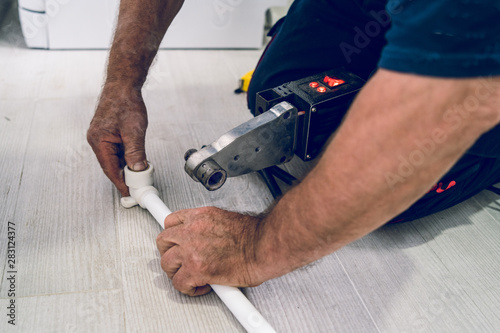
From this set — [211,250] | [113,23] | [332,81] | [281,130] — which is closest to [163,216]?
[211,250]

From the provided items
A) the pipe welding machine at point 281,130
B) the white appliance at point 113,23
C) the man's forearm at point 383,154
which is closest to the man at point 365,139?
the man's forearm at point 383,154

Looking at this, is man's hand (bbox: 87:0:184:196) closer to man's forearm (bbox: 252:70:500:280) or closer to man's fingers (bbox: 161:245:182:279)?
man's fingers (bbox: 161:245:182:279)

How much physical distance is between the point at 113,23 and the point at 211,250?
1.17 meters

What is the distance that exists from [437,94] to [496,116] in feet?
0.29

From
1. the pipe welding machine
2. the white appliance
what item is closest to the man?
the pipe welding machine

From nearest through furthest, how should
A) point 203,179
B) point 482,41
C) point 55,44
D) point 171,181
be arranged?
point 482,41
point 203,179
point 171,181
point 55,44

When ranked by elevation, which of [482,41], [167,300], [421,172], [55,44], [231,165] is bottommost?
[55,44]

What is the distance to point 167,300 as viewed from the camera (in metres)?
0.76

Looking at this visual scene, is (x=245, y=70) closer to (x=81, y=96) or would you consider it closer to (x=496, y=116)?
(x=81, y=96)

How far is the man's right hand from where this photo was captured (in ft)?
2.89

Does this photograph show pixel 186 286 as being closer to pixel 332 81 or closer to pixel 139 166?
pixel 139 166

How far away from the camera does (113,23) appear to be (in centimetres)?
156

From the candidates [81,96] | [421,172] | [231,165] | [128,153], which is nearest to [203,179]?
[231,165]

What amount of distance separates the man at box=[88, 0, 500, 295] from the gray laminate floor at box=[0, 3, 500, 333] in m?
0.07
